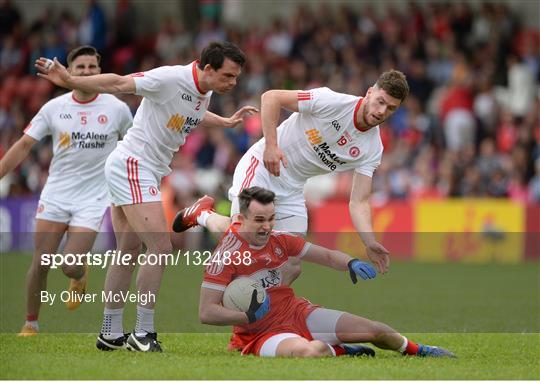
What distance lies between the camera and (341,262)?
8.84 m

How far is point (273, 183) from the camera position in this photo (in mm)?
9836

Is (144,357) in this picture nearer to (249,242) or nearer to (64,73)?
(249,242)

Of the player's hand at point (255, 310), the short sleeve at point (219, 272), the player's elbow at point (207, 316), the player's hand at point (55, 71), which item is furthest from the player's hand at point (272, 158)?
the player's hand at point (55, 71)

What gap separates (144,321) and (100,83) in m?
1.89

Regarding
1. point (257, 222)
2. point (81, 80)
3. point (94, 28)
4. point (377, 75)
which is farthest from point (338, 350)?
point (94, 28)

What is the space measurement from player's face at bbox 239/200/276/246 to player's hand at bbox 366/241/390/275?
2.66ft

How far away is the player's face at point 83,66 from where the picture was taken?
10.6 m

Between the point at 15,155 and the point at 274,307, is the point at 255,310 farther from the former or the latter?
the point at 15,155

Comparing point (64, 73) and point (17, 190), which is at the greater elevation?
point (64, 73)

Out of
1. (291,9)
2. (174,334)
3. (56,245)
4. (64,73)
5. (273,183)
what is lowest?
(174,334)

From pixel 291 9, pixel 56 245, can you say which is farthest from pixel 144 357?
pixel 291 9

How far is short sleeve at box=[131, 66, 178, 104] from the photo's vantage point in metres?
9.06

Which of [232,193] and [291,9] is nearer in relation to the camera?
[232,193]

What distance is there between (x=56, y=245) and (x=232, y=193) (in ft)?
7.02
